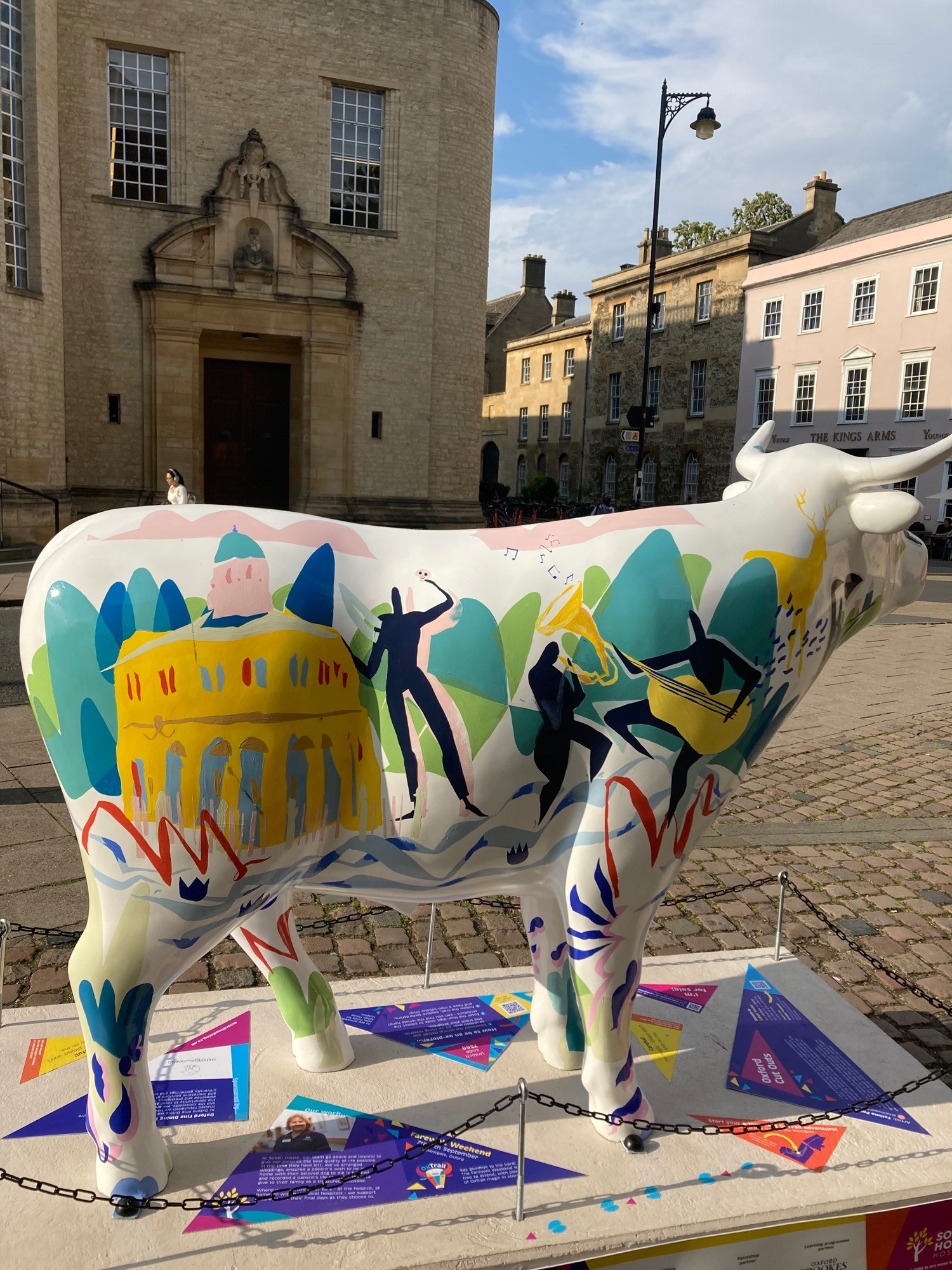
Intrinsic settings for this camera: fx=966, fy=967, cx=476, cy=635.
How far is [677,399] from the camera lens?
114 feet

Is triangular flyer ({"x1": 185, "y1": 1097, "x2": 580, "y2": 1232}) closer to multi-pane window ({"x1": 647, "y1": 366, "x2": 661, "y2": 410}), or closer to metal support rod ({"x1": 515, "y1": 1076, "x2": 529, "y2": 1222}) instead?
metal support rod ({"x1": 515, "y1": 1076, "x2": 529, "y2": 1222})

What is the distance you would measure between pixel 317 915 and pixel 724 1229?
2634 millimetres

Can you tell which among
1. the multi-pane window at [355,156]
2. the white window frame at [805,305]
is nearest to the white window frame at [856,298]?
the white window frame at [805,305]

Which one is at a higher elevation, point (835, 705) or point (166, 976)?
point (166, 976)

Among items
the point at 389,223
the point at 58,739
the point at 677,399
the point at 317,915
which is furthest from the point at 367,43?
the point at 58,739

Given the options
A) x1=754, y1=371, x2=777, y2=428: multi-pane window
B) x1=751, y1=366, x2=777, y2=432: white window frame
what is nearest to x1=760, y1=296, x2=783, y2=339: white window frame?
Result: x1=751, y1=366, x2=777, y2=432: white window frame

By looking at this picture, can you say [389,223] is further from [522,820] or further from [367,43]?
[522,820]

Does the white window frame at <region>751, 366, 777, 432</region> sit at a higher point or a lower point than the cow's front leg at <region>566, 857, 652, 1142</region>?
higher

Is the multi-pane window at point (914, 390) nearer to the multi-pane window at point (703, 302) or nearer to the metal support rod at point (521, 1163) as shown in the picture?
the multi-pane window at point (703, 302)

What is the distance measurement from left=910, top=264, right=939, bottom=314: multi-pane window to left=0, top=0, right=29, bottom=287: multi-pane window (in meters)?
22.4

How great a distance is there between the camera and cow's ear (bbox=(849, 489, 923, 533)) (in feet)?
7.58

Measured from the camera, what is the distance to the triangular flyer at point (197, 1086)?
2654 millimetres

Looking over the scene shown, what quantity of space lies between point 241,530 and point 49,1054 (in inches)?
75.4

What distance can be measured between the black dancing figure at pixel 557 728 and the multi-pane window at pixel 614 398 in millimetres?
36868
